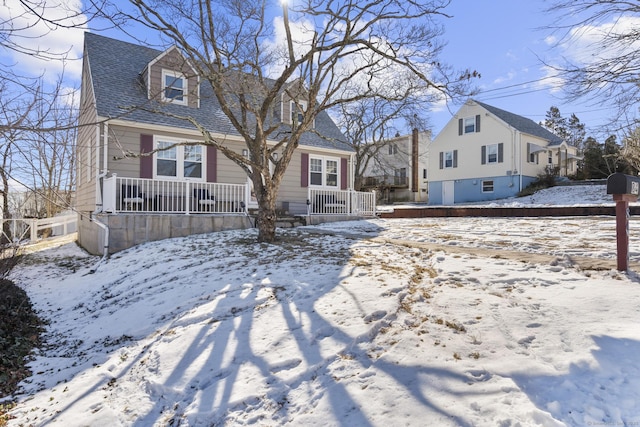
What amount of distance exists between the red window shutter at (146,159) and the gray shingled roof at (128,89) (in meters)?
0.52

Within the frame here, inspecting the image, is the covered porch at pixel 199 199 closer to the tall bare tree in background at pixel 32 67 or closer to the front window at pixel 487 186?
the tall bare tree in background at pixel 32 67

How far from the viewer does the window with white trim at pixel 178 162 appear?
1066 centimetres

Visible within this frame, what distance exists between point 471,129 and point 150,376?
26.2 metres

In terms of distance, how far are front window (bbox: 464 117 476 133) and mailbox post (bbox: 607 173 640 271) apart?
912 inches

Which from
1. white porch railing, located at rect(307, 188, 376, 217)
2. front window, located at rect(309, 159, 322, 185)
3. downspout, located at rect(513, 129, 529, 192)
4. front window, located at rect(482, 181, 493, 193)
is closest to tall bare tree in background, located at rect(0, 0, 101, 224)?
white porch railing, located at rect(307, 188, 376, 217)

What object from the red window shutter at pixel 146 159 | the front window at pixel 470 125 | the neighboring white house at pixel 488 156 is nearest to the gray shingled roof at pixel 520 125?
the neighboring white house at pixel 488 156

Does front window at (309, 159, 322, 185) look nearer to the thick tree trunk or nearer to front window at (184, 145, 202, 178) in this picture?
front window at (184, 145, 202, 178)

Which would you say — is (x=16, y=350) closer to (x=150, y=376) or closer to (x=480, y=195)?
(x=150, y=376)

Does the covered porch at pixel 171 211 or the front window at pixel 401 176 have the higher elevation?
the front window at pixel 401 176

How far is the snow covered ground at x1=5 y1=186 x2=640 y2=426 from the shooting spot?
6.69 ft

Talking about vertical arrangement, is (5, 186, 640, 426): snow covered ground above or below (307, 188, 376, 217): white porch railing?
below

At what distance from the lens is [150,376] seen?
302 centimetres

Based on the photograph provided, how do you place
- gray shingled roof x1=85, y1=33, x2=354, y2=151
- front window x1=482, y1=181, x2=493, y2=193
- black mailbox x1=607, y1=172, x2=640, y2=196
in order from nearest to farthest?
black mailbox x1=607, y1=172, x2=640, y2=196
gray shingled roof x1=85, y1=33, x2=354, y2=151
front window x1=482, y1=181, x2=493, y2=193

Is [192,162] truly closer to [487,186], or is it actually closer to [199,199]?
[199,199]
